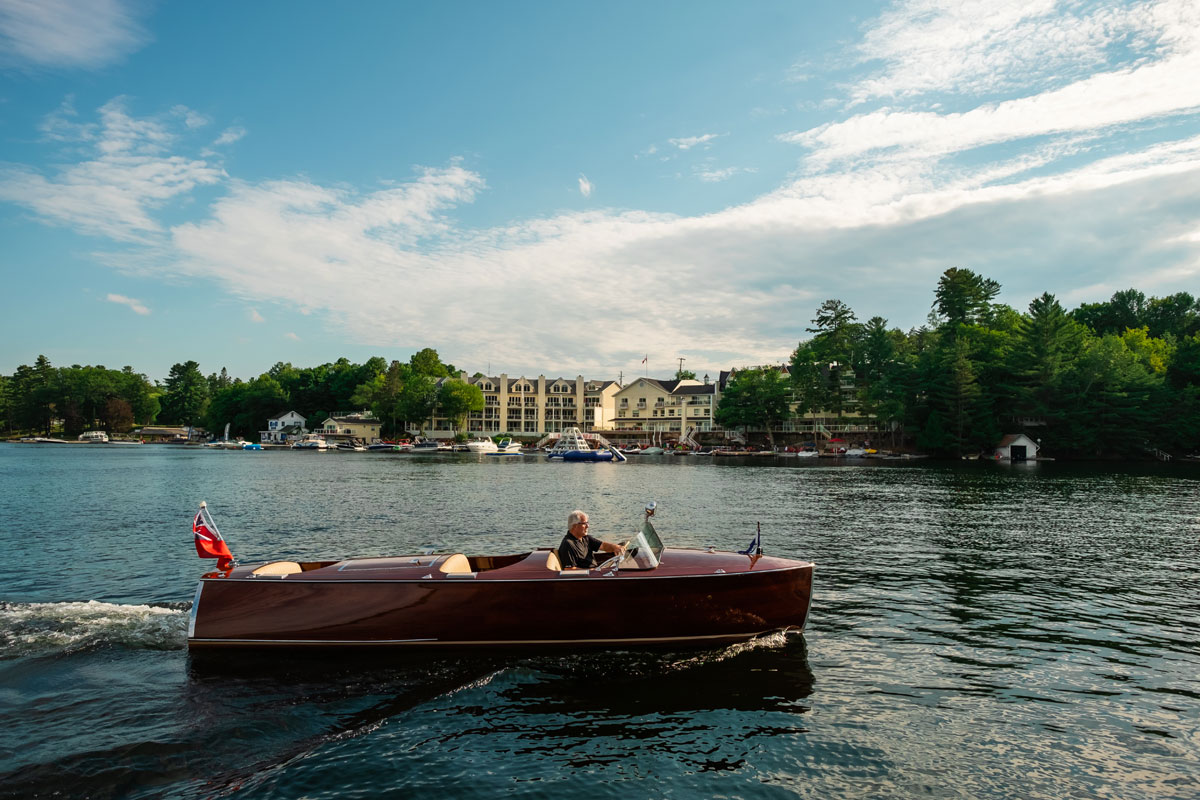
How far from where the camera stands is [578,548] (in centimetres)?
1107

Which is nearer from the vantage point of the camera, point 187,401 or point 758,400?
point 758,400

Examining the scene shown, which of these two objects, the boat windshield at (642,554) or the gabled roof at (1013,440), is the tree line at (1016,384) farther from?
the boat windshield at (642,554)

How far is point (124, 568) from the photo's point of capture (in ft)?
56.7

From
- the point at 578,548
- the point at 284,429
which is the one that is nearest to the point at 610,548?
the point at 578,548

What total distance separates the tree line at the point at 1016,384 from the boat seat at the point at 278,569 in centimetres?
8083

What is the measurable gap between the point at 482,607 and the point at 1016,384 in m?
85.5

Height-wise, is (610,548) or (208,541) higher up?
(208,541)

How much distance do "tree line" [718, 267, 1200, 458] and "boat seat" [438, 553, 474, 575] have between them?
7942 cm

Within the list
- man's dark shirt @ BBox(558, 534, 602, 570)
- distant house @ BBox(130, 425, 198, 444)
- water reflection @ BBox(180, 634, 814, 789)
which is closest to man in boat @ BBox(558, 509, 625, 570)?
man's dark shirt @ BBox(558, 534, 602, 570)

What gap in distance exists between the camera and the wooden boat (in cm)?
1011

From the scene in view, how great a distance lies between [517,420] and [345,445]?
33198 mm

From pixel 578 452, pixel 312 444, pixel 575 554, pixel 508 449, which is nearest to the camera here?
pixel 575 554

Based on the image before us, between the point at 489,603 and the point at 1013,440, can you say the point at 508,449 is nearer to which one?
the point at 1013,440

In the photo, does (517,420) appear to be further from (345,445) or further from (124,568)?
(124,568)
